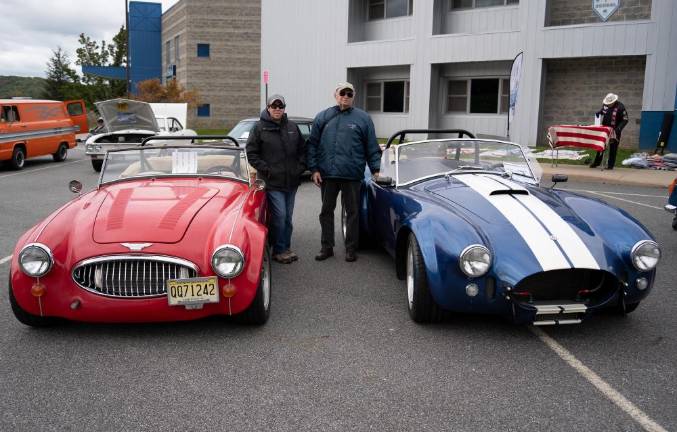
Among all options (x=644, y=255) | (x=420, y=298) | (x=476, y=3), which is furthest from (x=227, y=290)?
(x=476, y=3)

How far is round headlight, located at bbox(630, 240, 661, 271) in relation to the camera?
4.34 metres

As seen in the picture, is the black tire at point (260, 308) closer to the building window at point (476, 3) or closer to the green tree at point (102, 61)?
the building window at point (476, 3)

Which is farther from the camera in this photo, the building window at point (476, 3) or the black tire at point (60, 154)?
the building window at point (476, 3)

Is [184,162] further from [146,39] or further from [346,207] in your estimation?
[146,39]

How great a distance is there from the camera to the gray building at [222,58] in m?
41.9

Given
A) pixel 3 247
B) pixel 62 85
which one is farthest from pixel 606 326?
pixel 62 85

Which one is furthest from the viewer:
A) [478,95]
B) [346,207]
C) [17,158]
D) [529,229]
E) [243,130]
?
[478,95]

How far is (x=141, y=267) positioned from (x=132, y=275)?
78 millimetres

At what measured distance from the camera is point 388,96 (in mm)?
27469

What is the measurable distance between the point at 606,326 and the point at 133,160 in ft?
14.2

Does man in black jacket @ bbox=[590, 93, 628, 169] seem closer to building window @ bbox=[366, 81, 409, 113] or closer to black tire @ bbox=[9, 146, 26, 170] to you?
building window @ bbox=[366, 81, 409, 113]

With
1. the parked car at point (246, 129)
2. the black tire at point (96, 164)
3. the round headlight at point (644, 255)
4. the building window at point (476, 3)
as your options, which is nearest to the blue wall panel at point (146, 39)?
the building window at point (476, 3)

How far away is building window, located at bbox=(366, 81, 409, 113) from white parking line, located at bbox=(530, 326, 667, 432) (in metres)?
23.0

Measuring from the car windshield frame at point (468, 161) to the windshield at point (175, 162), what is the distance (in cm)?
155
